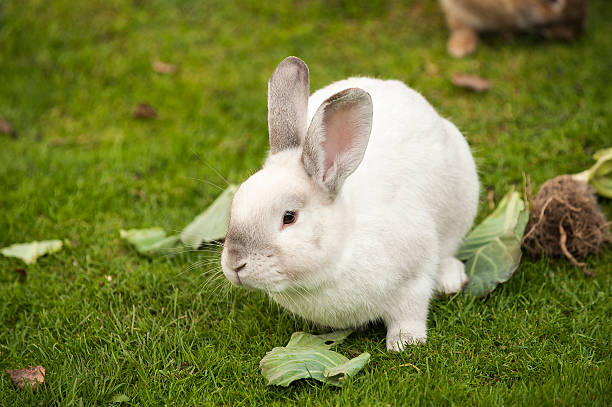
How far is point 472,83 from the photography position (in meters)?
5.29

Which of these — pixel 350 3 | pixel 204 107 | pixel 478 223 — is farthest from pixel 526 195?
pixel 350 3

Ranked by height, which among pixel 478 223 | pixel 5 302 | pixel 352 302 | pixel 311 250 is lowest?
pixel 5 302

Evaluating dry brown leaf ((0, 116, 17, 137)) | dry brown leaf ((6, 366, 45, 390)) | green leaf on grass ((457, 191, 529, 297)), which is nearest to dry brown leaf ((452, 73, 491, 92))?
green leaf on grass ((457, 191, 529, 297))

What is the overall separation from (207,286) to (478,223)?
1682 mm

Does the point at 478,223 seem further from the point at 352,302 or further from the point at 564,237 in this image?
the point at 352,302

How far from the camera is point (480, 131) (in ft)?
15.7

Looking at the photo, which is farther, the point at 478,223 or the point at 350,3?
the point at 350,3

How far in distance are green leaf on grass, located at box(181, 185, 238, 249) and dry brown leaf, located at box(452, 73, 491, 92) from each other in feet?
7.94

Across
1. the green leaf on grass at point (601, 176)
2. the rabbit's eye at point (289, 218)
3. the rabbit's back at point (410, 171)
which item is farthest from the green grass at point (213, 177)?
the rabbit's eye at point (289, 218)

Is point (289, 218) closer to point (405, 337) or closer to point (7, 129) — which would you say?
point (405, 337)

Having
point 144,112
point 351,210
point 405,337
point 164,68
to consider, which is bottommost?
point 144,112

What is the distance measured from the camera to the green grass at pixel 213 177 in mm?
2768

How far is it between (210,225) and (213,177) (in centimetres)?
81

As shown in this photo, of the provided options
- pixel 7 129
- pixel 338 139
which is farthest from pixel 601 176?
pixel 7 129
